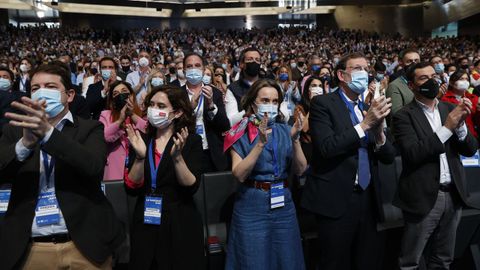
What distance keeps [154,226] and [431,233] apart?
1.83 meters

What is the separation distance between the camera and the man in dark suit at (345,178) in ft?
8.86

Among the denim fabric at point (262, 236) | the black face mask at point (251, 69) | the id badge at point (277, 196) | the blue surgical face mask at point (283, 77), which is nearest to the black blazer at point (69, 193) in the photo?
the denim fabric at point (262, 236)

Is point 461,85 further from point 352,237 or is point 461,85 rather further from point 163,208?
point 163,208

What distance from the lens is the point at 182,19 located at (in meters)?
35.5

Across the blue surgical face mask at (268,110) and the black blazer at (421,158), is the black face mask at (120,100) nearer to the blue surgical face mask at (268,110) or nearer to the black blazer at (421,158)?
the blue surgical face mask at (268,110)

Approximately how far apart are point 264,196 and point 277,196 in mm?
82

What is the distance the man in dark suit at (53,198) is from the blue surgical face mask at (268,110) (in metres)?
1.03

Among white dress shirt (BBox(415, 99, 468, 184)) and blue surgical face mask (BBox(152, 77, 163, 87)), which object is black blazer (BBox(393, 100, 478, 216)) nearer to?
white dress shirt (BBox(415, 99, 468, 184))

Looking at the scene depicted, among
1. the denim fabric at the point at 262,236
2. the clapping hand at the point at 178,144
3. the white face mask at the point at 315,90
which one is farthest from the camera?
the white face mask at the point at 315,90

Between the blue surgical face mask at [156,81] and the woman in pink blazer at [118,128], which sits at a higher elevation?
the blue surgical face mask at [156,81]

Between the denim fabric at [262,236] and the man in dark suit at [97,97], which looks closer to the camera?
the denim fabric at [262,236]

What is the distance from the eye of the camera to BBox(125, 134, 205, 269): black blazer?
2494 mm

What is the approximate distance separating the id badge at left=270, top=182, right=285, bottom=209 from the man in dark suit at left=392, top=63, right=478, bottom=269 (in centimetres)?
85

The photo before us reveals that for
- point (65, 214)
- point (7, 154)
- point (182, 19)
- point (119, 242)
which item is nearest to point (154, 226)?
point (119, 242)
